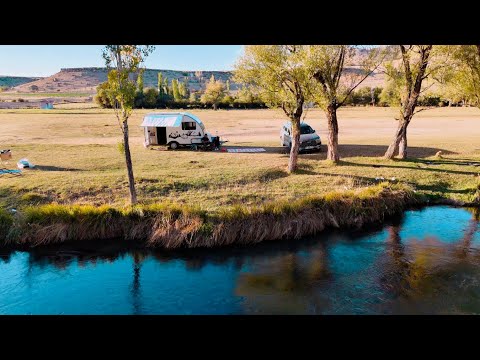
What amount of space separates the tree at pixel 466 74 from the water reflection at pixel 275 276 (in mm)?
8091

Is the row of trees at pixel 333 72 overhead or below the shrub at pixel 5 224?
overhead

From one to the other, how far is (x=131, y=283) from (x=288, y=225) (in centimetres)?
448

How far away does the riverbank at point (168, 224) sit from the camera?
9984 mm

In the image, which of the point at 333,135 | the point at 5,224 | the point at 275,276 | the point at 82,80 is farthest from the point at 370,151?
the point at 82,80

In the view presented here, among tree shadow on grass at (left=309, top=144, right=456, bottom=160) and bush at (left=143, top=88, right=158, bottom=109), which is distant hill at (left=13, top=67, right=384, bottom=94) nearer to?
bush at (left=143, top=88, right=158, bottom=109)

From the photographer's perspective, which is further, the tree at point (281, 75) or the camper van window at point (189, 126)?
the camper van window at point (189, 126)

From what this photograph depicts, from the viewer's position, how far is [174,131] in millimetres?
20500

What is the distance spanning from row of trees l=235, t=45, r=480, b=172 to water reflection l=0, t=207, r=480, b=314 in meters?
6.48

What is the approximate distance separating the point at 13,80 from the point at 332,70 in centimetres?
16674

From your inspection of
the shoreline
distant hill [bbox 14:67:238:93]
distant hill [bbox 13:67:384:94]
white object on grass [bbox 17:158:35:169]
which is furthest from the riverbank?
distant hill [bbox 14:67:238:93]

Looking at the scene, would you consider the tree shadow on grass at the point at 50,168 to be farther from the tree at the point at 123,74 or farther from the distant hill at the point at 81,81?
the distant hill at the point at 81,81


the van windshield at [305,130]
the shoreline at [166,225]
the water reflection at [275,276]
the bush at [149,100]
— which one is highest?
the bush at [149,100]

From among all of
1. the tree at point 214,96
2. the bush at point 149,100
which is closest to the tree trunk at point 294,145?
the tree at point 214,96
